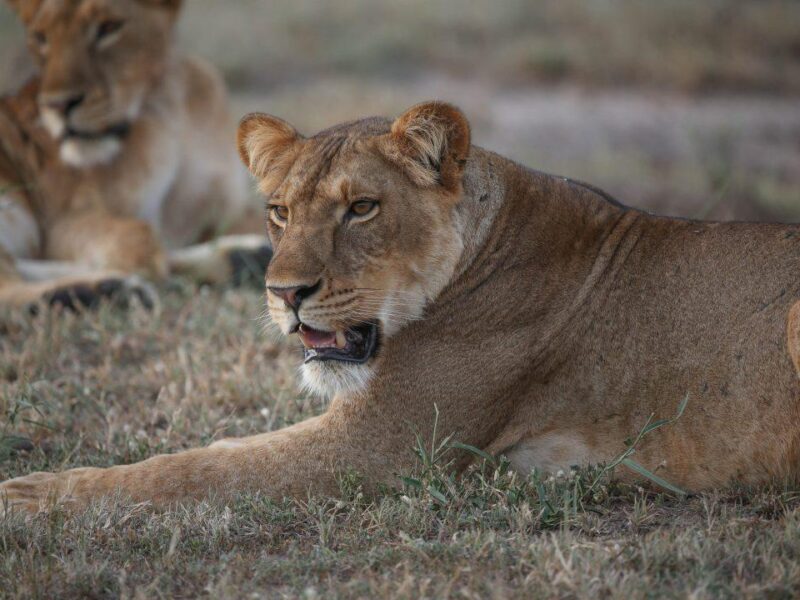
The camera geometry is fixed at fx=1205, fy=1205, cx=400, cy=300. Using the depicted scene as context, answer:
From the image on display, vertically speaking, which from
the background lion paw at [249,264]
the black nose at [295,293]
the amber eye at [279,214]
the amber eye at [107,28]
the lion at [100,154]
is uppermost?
the amber eye at [279,214]

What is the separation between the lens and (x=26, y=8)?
578 cm

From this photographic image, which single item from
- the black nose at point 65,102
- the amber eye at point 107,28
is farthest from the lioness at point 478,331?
the amber eye at point 107,28

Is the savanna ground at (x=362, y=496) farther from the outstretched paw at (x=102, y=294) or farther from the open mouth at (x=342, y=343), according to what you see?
the open mouth at (x=342, y=343)

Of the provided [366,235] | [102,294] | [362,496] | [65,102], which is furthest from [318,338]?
[65,102]

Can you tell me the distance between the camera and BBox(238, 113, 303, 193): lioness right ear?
3.48 meters

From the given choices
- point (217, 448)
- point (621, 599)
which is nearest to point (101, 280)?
point (217, 448)

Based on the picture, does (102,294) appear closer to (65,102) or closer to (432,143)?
(65,102)

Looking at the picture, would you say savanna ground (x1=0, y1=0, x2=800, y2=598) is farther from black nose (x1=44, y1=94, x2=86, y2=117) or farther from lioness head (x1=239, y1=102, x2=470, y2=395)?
black nose (x1=44, y1=94, x2=86, y2=117)

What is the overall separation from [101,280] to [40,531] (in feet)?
8.00

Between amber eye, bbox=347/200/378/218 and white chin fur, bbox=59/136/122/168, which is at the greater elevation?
amber eye, bbox=347/200/378/218

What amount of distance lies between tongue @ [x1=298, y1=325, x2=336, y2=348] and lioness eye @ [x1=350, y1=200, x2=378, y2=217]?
0.32 m

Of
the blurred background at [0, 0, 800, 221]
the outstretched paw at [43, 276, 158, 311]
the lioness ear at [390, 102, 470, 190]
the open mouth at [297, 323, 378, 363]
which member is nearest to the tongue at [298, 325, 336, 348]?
the open mouth at [297, 323, 378, 363]

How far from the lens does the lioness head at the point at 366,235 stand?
315 cm

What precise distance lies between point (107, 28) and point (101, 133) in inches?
19.8
